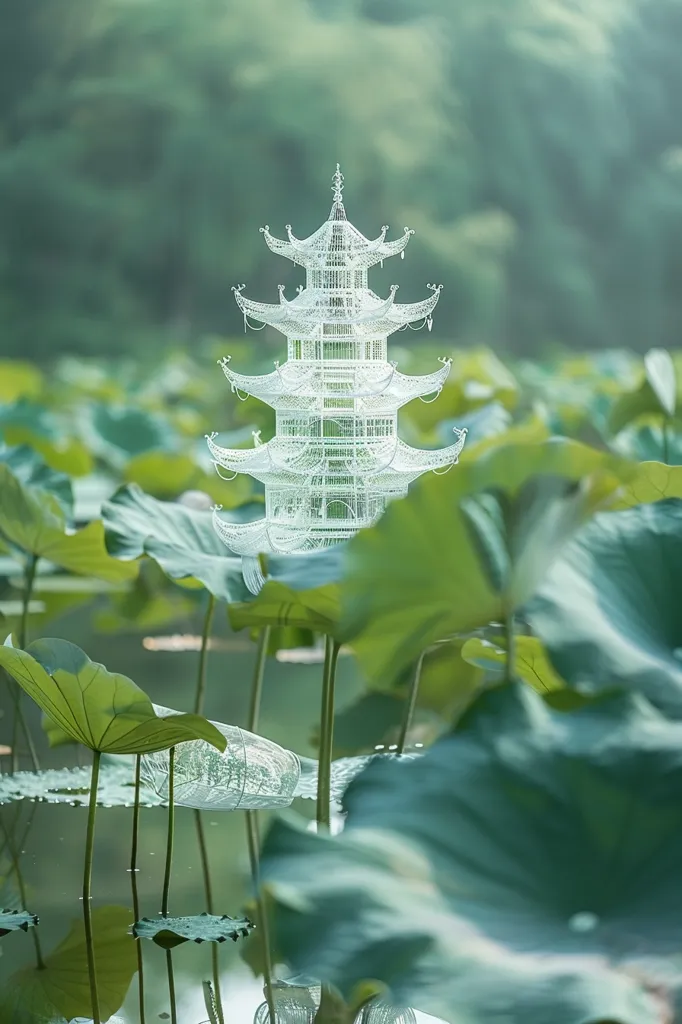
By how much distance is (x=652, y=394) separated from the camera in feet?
8.53

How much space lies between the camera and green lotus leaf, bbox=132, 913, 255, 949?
1.46 m

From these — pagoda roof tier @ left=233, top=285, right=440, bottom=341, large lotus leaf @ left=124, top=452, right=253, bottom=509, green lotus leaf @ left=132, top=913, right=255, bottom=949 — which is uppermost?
large lotus leaf @ left=124, top=452, right=253, bottom=509

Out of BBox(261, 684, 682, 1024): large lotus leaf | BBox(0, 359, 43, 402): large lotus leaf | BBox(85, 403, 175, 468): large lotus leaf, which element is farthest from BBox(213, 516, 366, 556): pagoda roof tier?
BBox(0, 359, 43, 402): large lotus leaf

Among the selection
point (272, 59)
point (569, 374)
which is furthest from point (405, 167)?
point (569, 374)

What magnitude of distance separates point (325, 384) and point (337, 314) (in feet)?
0.32

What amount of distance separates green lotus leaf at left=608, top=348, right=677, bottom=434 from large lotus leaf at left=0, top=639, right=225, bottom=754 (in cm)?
135

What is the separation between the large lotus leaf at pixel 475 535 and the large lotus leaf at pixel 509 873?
186 millimetres

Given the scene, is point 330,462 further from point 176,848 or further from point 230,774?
point 176,848

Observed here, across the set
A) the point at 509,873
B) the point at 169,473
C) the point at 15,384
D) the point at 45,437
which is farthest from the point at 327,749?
the point at 15,384

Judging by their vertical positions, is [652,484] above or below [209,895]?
above

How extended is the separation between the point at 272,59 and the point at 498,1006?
11.6 meters

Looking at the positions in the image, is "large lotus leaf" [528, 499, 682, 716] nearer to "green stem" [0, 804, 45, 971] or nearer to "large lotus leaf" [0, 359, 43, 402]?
"green stem" [0, 804, 45, 971]

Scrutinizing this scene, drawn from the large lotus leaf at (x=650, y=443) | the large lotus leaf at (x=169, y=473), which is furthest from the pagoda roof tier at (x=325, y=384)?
the large lotus leaf at (x=169, y=473)

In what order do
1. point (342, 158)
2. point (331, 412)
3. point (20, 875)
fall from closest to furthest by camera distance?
point (20, 875) → point (331, 412) → point (342, 158)
